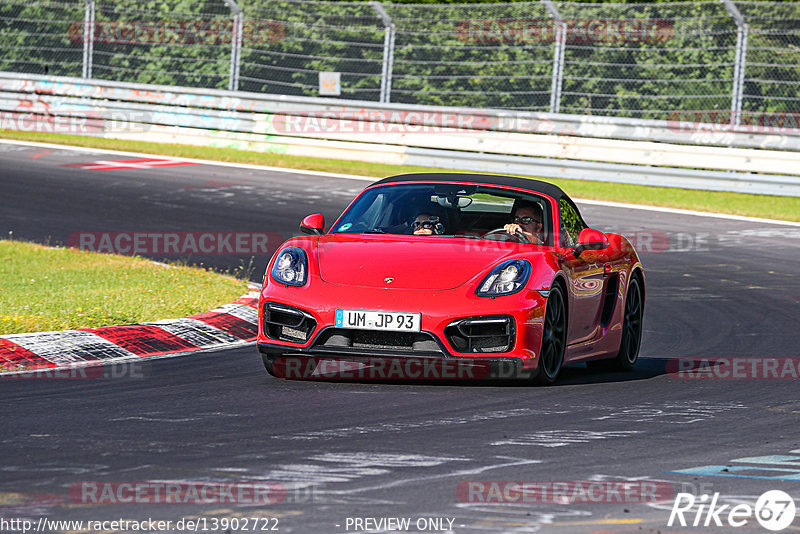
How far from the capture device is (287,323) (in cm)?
827

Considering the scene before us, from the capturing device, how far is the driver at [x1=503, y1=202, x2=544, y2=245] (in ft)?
30.2

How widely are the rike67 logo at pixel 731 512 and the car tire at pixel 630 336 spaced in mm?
4185

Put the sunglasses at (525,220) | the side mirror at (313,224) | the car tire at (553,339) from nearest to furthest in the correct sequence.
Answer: the car tire at (553,339), the side mirror at (313,224), the sunglasses at (525,220)

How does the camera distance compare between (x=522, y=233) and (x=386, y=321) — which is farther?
(x=522, y=233)

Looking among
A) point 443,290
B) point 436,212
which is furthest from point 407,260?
point 436,212

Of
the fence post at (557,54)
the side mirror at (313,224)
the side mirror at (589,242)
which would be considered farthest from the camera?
the fence post at (557,54)

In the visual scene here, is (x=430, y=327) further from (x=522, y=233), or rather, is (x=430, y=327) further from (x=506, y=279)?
(x=522, y=233)

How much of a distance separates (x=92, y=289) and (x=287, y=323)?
3790 mm

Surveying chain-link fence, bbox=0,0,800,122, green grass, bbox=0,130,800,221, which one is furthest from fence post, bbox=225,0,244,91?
green grass, bbox=0,130,800,221

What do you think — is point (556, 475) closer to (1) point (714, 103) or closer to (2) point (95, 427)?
(2) point (95, 427)

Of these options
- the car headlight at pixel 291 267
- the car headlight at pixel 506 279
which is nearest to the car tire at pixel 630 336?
the car headlight at pixel 506 279

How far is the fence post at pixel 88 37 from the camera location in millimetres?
25781

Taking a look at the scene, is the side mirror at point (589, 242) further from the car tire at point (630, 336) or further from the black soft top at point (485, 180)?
the car tire at point (630, 336)

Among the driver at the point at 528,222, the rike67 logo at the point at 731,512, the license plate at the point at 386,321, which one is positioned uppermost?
the driver at the point at 528,222
